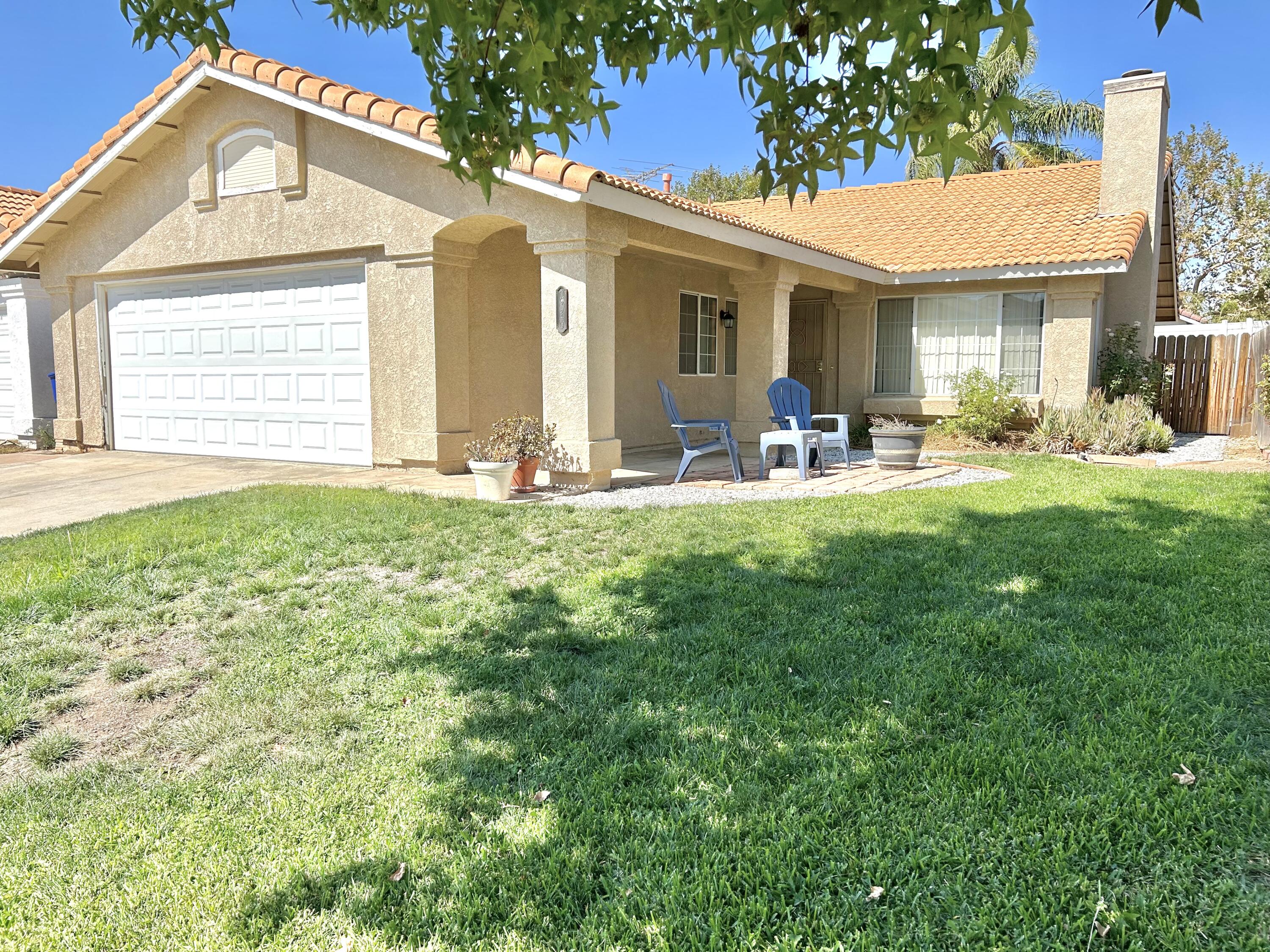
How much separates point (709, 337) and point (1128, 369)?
258 inches

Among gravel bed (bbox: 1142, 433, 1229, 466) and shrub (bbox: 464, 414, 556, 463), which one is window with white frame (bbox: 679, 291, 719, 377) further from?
gravel bed (bbox: 1142, 433, 1229, 466)

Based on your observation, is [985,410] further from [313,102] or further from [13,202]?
[13,202]

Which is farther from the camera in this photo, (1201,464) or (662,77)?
(1201,464)

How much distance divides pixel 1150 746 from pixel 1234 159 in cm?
3316

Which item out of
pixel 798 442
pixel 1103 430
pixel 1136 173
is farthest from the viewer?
pixel 1136 173

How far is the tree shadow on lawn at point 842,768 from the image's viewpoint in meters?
2.36

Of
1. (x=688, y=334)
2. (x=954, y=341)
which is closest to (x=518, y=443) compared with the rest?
(x=688, y=334)

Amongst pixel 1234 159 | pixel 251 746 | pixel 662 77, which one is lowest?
pixel 251 746

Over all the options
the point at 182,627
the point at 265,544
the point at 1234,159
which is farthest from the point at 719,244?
the point at 1234,159

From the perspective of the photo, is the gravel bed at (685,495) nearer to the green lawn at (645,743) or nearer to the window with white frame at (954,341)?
the green lawn at (645,743)

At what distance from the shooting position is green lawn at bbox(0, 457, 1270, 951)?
2.40 metres

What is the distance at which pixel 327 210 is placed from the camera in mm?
10195

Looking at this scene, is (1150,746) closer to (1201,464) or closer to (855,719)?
(855,719)

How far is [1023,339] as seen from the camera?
45.5 ft
